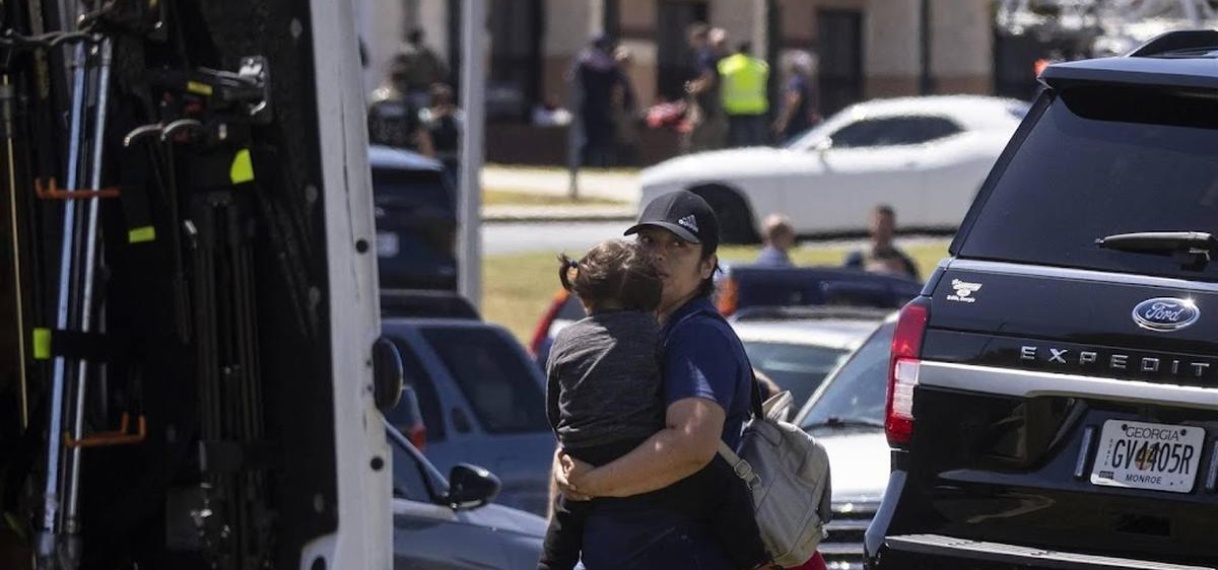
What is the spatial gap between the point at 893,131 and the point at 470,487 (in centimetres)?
1608

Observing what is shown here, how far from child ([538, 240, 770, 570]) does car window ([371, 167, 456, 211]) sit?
408 inches

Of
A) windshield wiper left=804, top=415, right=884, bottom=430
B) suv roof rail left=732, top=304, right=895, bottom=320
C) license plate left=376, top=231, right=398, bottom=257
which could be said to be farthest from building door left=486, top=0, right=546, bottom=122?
windshield wiper left=804, top=415, right=884, bottom=430

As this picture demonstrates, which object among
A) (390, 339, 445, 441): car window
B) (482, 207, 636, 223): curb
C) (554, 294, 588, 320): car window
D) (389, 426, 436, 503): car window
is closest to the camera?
(389, 426, 436, 503): car window

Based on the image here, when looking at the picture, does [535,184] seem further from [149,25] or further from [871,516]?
[149,25]

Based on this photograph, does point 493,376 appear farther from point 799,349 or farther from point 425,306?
point 799,349

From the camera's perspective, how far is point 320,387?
475cm

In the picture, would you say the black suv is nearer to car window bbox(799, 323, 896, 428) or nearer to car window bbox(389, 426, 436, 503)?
car window bbox(389, 426, 436, 503)

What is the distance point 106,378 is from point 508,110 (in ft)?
103

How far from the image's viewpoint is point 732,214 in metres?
23.2

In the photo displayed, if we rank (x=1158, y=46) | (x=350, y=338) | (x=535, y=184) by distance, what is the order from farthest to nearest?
(x=535, y=184), (x=1158, y=46), (x=350, y=338)

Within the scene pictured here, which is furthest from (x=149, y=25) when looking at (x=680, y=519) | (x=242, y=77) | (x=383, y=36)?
(x=383, y=36)

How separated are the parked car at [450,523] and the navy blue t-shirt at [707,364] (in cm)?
230

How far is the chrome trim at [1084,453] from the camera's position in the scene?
6.39 meters

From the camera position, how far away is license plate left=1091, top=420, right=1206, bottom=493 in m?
6.24
